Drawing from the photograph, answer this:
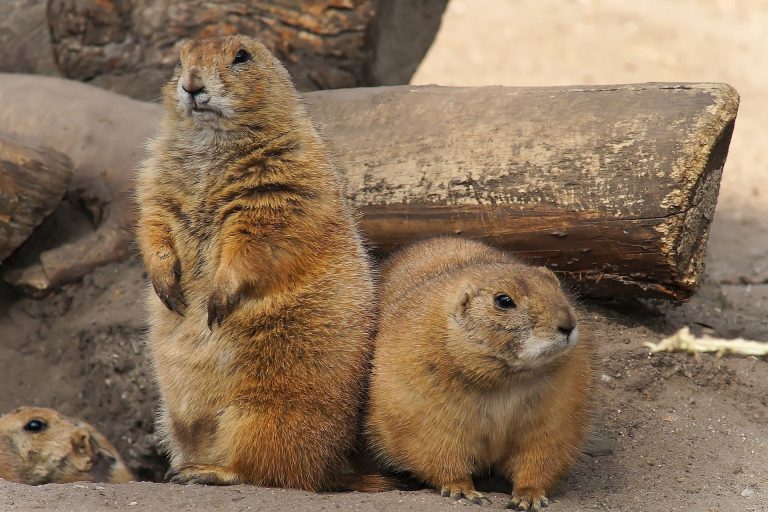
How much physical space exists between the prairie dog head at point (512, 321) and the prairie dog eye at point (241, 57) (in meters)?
1.48

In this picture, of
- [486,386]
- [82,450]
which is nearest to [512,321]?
[486,386]

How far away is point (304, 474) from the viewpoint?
185 inches

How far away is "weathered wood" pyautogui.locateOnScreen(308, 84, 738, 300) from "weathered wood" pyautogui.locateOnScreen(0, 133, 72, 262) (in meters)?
1.76

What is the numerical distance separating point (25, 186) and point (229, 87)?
2.19m

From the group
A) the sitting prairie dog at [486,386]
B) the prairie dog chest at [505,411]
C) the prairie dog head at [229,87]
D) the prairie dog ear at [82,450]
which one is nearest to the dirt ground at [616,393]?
the sitting prairie dog at [486,386]

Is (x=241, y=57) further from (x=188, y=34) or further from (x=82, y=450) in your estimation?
(x=188, y=34)

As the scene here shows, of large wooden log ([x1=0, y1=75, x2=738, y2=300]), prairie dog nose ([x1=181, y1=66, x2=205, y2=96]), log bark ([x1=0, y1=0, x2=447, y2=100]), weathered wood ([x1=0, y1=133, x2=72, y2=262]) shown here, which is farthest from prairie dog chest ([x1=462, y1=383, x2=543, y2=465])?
log bark ([x1=0, y1=0, x2=447, y2=100])

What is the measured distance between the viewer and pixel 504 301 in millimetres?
4324

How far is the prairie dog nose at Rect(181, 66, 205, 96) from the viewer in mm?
4641

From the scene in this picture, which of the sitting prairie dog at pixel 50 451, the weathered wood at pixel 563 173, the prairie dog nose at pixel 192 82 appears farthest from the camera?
the sitting prairie dog at pixel 50 451

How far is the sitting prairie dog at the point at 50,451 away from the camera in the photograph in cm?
581

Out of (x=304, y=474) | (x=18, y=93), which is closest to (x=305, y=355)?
(x=304, y=474)

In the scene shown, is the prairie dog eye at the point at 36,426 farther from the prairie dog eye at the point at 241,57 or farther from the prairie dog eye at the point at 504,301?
the prairie dog eye at the point at 504,301

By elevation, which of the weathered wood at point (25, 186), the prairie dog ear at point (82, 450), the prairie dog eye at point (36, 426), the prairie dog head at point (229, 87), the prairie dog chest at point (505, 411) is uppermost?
the prairie dog head at point (229, 87)
